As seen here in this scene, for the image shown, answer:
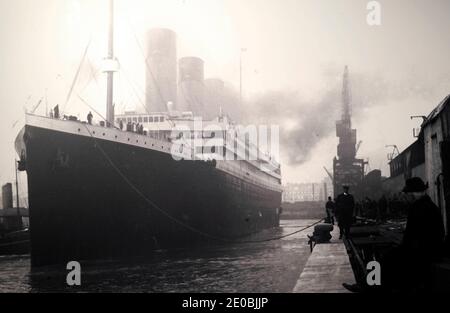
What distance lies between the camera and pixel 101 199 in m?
15.5

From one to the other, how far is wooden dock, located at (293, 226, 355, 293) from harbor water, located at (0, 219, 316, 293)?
7.46ft

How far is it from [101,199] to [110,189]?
533 mm

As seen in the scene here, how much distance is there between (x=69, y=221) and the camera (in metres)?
14.7

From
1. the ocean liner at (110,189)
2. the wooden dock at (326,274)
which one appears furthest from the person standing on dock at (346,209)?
the ocean liner at (110,189)

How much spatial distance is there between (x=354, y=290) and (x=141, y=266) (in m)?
10.4

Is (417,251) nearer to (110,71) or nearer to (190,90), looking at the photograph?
(110,71)

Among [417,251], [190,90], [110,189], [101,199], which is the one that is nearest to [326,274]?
[417,251]

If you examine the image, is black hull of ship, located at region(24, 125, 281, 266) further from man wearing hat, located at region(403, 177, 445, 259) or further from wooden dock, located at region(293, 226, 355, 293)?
man wearing hat, located at region(403, 177, 445, 259)

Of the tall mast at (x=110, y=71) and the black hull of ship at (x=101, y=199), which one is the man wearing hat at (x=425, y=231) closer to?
the black hull of ship at (x=101, y=199)

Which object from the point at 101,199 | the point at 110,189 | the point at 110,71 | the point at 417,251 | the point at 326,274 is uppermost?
the point at 110,71

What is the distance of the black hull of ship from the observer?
14.5 meters

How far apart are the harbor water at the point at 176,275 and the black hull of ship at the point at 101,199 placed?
73cm

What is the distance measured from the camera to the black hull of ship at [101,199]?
1455cm

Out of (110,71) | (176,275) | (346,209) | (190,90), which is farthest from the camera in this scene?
(190,90)
